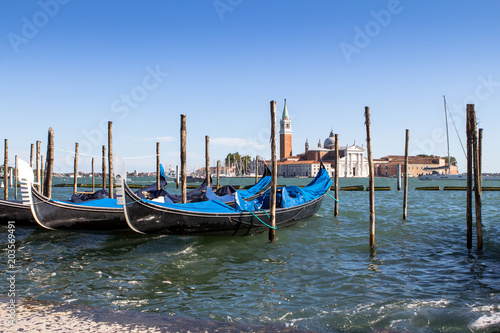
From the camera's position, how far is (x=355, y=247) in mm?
7266

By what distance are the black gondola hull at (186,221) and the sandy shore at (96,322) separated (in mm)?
2691

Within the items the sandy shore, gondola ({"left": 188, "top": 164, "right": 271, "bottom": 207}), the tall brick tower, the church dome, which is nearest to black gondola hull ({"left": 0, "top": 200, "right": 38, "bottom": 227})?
gondola ({"left": 188, "top": 164, "right": 271, "bottom": 207})

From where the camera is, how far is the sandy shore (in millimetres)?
3289

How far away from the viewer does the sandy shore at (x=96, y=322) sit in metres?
3.29

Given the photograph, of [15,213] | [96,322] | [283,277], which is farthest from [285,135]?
[96,322]

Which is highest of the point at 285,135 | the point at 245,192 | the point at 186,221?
the point at 285,135

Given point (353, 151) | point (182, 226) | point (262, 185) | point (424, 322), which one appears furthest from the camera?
point (353, 151)

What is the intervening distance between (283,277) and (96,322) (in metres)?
2.47

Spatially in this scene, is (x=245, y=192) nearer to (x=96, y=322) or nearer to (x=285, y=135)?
(x=96, y=322)

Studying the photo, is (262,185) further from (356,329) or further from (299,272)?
(356,329)

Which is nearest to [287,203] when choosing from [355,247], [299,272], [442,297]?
[355,247]

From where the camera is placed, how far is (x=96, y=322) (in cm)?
345

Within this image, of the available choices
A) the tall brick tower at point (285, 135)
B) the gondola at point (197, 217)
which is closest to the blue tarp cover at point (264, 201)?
the gondola at point (197, 217)

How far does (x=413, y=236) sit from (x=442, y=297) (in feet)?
13.8
